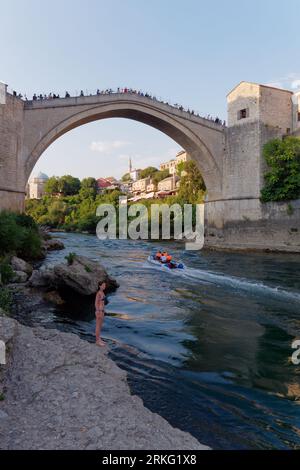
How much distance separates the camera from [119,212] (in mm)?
41281

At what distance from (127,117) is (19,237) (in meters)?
14.4

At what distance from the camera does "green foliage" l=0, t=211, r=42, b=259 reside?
12289mm

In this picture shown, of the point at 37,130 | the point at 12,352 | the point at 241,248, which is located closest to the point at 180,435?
the point at 12,352

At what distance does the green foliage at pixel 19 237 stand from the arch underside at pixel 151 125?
13.5 feet

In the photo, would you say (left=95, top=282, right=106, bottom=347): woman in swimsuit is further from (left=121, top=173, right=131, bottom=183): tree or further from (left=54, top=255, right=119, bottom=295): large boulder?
(left=121, top=173, right=131, bottom=183): tree

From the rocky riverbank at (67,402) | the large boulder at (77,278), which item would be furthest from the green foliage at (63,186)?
the rocky riverbank at (67,402)

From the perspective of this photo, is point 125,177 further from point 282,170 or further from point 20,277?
point 20,277

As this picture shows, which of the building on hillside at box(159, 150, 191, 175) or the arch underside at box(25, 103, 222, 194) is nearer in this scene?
the arch underside at box(25, 103, 222, 194)

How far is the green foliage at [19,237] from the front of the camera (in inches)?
484

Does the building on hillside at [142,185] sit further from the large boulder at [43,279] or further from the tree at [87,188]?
the large boulder at [43,279]

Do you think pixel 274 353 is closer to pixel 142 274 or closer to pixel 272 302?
pixel 272 302

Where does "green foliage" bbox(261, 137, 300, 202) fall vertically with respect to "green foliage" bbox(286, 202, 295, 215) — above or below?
above

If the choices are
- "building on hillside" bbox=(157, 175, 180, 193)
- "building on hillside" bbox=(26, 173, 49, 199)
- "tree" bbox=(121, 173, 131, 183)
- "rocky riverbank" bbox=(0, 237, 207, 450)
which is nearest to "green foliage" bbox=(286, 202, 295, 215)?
"rocky riverbank" bbox=(0, 237, 207, 450)
